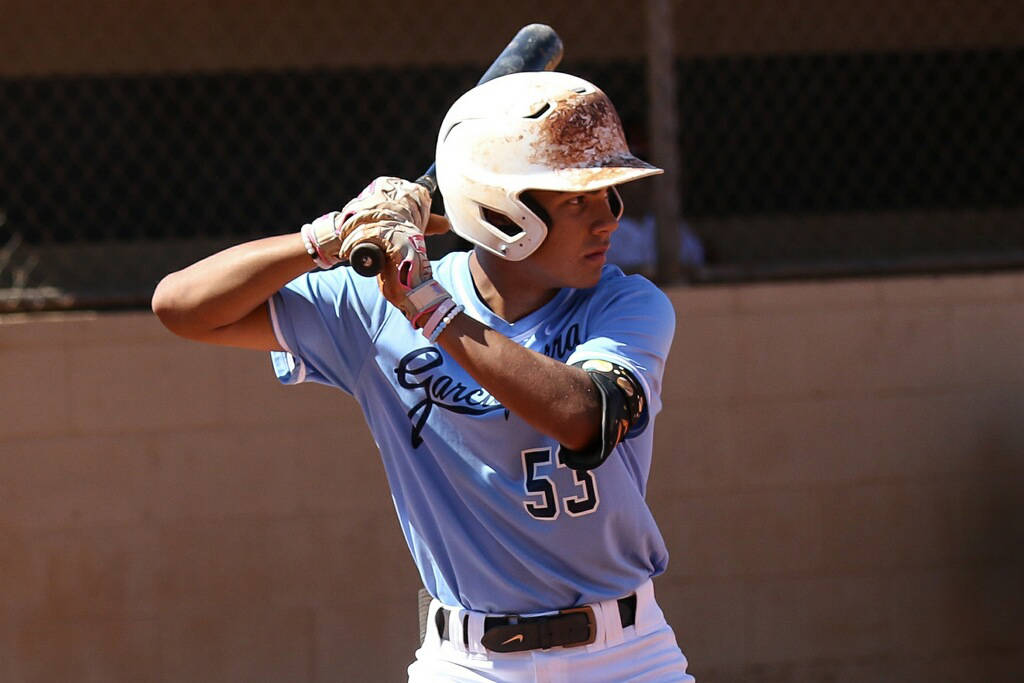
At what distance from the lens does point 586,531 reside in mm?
2449

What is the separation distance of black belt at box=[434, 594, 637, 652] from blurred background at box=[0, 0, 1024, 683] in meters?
2.14

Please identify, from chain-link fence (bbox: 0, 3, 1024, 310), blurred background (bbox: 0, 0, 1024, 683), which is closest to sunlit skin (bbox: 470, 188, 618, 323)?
blurred background (bbox: 0, 0, 1024, 683)

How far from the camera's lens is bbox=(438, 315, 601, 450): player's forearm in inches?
85.5

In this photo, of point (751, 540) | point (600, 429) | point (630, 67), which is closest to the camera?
point (600, 429)

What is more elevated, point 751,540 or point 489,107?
point 489,107

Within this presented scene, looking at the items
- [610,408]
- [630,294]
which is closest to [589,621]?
[610,408]

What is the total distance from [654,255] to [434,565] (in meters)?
2.55

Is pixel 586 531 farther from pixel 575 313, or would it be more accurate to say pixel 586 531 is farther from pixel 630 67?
pixel 630 67

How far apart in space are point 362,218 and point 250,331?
1.46 ft

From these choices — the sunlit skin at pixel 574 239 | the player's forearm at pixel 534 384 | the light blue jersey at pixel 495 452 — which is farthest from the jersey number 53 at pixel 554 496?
the sunlit skin at pixel 574 239

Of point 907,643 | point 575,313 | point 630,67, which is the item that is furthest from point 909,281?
point 575,313

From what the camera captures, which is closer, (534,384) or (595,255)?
(534,384)

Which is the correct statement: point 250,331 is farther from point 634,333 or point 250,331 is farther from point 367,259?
point 634,333

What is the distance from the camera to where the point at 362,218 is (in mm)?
2305
